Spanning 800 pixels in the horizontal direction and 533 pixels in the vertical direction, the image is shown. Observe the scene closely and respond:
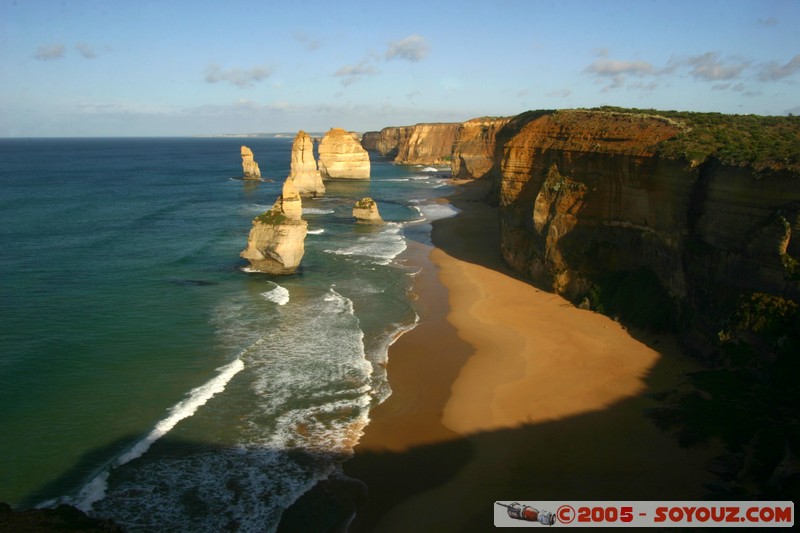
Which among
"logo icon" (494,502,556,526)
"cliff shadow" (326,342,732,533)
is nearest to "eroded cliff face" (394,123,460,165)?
"cliff shadow" (326,342,732,533)

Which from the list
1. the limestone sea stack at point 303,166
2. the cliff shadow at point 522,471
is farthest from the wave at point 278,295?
the limestone sea stack at point 303,166

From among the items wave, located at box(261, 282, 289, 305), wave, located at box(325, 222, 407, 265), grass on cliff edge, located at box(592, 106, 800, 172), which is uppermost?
grass on cliff edge, located at box(592, 106, 800, 172)

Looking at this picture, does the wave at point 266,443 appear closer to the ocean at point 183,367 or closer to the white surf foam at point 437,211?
the ocean at point 183,367

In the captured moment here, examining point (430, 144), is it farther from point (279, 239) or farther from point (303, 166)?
point (279, 239)

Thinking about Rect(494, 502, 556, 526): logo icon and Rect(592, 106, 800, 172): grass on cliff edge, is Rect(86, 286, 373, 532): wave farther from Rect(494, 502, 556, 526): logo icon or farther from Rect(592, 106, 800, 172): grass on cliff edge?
Rect(592, 106, 800, 172): grass on cliff edge

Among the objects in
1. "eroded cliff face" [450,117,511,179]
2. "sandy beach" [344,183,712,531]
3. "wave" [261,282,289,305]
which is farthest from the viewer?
"eroded cliff face" [450,117,511,179]

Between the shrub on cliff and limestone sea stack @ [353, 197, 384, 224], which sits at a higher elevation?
limestone sea stack @ [353, 197, 384, 224]
